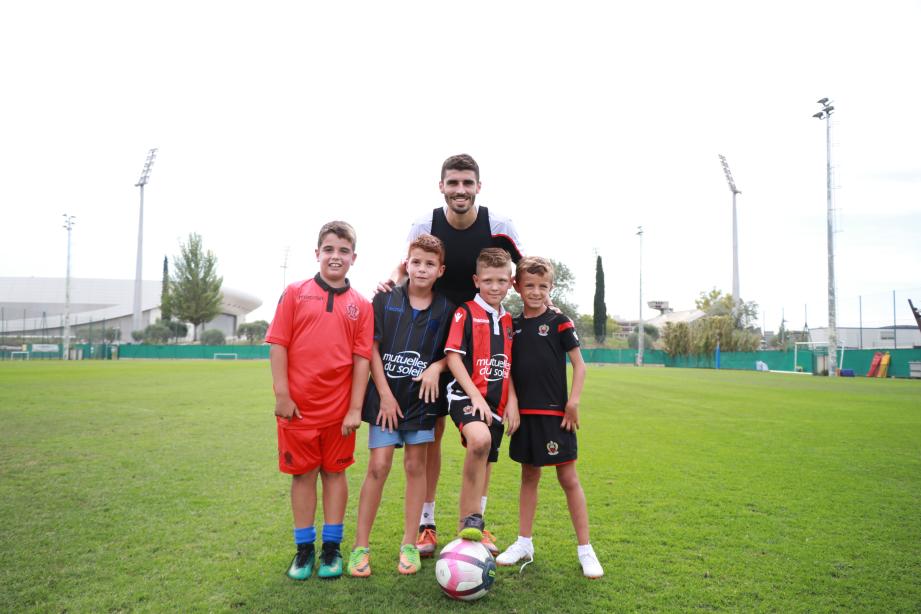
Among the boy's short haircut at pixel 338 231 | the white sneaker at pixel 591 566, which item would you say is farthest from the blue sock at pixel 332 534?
the boy's short haircut at pixel 338 231

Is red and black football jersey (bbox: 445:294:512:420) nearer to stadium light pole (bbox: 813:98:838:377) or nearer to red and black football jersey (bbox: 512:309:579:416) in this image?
red and black football jersey (bbox: 512:309:579:416)

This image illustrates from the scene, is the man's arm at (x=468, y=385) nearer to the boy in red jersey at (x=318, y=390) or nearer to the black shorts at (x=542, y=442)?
the black shorts at (x=542, y=442)

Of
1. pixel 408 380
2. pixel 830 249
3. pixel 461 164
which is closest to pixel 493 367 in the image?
pixel 408 380

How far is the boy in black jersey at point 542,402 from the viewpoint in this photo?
3.34 meters

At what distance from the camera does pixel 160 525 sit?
3795mm

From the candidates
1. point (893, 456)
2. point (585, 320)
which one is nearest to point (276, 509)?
point (893, 456)

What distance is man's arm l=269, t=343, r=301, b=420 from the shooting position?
125 inches

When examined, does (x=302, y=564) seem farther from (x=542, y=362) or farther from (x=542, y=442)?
(x=542, y=362)

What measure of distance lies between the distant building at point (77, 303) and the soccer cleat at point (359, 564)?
73.7 metres

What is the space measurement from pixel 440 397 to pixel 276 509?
1.78 metres

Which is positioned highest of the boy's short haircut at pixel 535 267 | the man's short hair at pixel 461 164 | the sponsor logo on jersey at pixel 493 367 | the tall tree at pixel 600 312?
the tall tree at pixel 600 312

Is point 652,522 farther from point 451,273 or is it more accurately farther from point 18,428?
point 18,428

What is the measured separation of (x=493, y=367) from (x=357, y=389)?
81 cm

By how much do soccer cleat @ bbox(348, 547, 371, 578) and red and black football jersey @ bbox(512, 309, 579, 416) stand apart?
3.93ft
